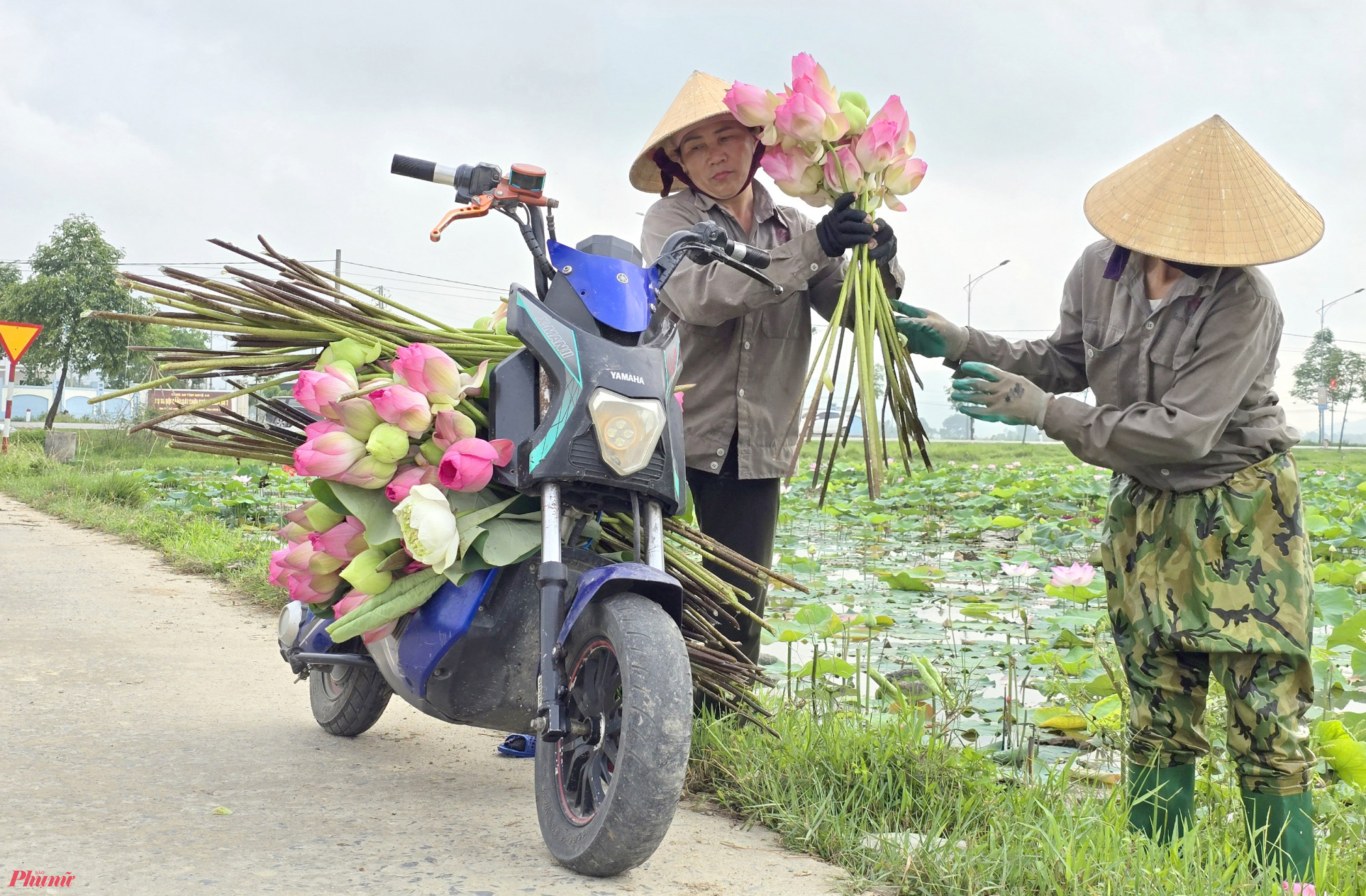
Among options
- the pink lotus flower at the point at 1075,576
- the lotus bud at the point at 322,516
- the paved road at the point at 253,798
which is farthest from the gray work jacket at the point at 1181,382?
the lotus bud at the point at 322,516

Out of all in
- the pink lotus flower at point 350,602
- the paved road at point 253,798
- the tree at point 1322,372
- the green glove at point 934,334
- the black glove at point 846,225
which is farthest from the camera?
the tree at point 1322,372

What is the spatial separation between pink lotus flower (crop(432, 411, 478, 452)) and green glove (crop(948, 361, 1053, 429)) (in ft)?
3.39

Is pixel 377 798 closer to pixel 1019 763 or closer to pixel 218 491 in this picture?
pixel 1019 763

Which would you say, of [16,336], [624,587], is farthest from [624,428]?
[16,336]

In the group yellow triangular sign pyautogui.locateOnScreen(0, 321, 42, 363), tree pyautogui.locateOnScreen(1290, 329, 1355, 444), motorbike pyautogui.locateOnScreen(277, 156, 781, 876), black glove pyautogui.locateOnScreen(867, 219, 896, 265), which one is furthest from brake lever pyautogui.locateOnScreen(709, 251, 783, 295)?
tree pyautogui.locateOnScreen(1290, 329, 1355, 444)

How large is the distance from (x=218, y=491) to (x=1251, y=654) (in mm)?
9753

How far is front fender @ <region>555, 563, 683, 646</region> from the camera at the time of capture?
2.01m

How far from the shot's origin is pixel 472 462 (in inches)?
87.0

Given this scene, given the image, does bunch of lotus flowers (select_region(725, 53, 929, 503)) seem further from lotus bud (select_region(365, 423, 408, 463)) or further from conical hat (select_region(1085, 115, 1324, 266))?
lotus bud (select_region(365, 423, 408, 463))

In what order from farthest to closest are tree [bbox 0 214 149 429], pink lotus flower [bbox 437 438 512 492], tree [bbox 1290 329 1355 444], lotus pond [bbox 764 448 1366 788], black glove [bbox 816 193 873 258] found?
tree [bbox 1290 329 1355 444]
tree [bbox 0 214 149 429]
lotus pond [bbox 764 448 1366 788]
black glove [bbox 816 193 873 258]
pink lotus flower [bbox 437 438 512 492]

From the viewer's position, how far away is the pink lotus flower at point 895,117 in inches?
96.2

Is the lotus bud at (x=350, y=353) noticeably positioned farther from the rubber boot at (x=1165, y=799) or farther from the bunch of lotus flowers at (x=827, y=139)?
the rubber boot at (x=1165, y=799)

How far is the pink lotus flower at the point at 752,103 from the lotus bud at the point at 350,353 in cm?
100

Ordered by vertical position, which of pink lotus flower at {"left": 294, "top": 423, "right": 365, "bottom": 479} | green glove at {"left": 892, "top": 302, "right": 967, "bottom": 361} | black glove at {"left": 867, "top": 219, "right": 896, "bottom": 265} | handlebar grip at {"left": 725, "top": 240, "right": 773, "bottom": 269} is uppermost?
black glove at {"left": 867, "top": 219, "right": 896, "bottom": 265}
